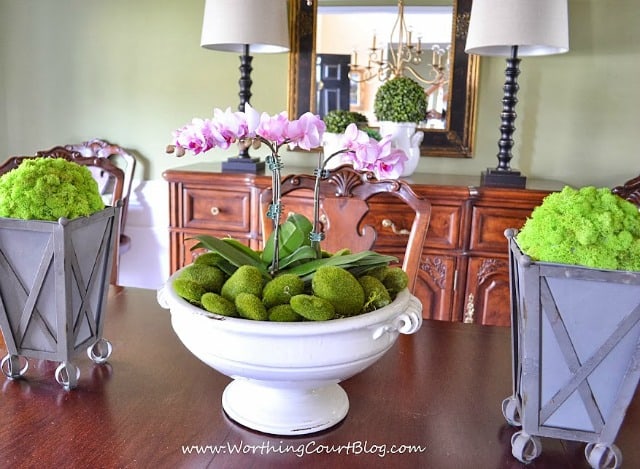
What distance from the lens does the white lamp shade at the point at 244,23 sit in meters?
2.14

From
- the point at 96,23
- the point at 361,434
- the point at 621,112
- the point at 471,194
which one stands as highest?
the point at 96,23

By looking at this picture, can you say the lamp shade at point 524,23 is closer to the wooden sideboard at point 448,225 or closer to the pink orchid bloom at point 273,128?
the wooden sideboard at point 448,225

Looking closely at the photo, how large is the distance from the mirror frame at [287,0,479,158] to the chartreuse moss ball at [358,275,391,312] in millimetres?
1784

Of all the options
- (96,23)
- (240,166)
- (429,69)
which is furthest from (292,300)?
(96,23)

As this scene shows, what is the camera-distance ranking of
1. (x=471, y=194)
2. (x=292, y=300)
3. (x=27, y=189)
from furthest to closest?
(x=471, y=194) < (x=27, y=189) < (x=292, y=300)

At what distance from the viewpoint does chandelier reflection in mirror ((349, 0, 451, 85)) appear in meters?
2.42

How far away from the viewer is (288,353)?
69cm

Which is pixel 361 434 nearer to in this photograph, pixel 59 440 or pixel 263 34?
pixel 59 440

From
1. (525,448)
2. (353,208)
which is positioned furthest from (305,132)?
(353,208)

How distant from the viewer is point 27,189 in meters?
0.82

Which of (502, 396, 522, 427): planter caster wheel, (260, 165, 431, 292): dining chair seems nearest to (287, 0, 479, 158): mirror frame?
(260, 165, 431, 292): dining chair

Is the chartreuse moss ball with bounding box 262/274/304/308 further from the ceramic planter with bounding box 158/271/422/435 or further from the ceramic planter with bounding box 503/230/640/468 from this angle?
the ceramic planter with bounding box 503/230/640/468

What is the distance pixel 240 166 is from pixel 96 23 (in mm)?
1151

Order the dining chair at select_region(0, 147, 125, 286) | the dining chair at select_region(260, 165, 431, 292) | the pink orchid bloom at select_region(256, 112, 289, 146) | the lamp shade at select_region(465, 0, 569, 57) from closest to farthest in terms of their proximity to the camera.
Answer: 1. the pink orchid bloom at select_region(256, 112, 289, 146)
2. the dining chair at select_region(260, 165, 431, 292)
3. the lamp shade at select_region(465, 0, 569, 57)
4. the dining chair at select_region(0, 147, 125, 286)
